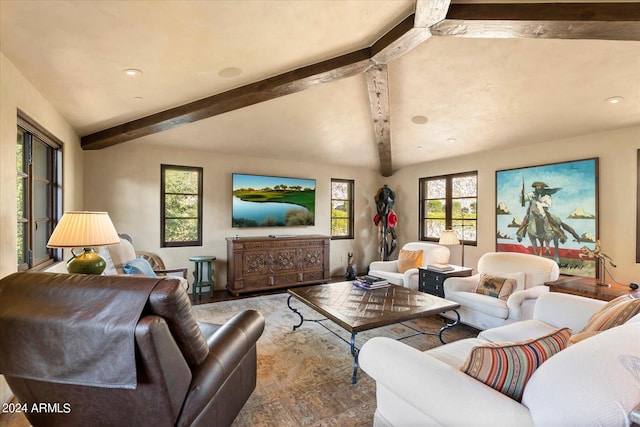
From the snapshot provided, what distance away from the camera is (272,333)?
3.37m

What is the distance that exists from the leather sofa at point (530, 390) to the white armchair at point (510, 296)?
1.60 metres

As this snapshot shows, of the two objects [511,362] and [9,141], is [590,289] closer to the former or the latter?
[511,362]

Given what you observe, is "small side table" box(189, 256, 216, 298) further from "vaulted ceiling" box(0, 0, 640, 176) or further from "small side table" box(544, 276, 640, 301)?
"small side table" box(544, 276, 640, 301)

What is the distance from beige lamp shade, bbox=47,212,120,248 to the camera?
2.20 metres

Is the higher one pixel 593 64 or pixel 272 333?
pixel 593 64

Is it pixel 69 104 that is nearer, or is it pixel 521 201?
pixel 69 104

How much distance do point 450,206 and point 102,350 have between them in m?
5.70

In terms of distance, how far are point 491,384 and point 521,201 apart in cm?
413

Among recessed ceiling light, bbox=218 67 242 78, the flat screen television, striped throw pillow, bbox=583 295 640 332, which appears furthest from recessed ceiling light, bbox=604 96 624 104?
the flat screen television

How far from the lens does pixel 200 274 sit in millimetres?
4934

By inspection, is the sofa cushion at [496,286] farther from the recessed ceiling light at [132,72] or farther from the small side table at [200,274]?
the recessed ceiling light at [132,72]

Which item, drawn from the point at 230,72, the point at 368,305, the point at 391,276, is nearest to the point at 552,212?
the point at 391,276

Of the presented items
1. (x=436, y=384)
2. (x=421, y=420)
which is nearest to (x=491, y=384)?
(x=436, y=384)

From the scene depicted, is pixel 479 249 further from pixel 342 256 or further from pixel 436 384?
pixel 436 384
